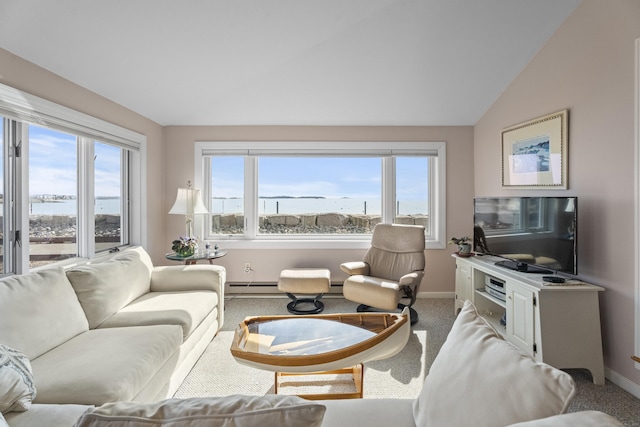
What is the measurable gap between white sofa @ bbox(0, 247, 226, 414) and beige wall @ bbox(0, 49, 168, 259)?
1240mm

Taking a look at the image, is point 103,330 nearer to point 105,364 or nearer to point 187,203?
point 105,364

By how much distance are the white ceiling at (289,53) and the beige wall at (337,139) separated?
14 cm

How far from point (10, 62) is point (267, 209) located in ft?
9.08

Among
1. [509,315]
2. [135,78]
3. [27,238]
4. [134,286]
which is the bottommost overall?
[509,315]

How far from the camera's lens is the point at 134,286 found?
258 cm

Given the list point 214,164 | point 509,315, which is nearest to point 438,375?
point 509,315

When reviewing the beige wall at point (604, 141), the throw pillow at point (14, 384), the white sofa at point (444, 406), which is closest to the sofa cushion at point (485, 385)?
the white sofa at point (444, 406)

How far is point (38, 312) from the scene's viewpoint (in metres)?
1.76

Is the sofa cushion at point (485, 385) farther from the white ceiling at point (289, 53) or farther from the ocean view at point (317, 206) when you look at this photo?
the ocean view at point (317, 206)

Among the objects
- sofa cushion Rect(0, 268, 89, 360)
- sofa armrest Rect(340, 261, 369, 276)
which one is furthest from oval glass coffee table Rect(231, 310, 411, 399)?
sofa armrest Rect(340, 261, 369, 276)

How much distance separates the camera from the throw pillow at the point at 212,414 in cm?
62

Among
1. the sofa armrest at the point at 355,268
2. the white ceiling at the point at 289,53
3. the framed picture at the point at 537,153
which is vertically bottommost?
the sofa armrest at the point at 355,268

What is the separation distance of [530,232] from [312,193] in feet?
8.28

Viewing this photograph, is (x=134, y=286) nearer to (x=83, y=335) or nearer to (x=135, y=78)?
(x=83, y=335)
